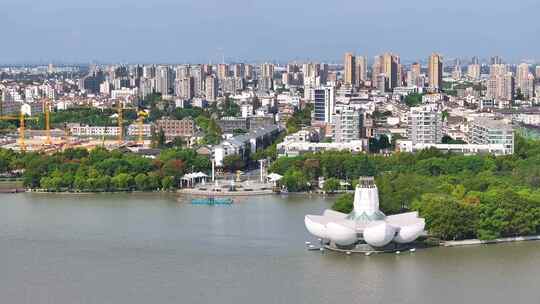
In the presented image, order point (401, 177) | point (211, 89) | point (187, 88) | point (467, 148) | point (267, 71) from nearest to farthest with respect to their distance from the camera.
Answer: point (401, 177)
point (467, 148)
point (211, 89)
point (187, 88)
point (267, 71)

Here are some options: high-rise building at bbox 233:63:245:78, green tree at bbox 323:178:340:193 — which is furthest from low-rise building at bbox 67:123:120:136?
high-rise building at bbox 233:63:245:78

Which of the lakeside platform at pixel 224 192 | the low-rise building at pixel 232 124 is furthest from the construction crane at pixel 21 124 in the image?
the lakeside platform at pixel 224 192

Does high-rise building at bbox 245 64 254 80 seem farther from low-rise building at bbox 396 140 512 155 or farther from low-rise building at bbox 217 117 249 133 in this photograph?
low-rise building at bbox 396 140 512 155

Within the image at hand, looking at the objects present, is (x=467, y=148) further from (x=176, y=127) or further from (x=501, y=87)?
(x=501, y=87)

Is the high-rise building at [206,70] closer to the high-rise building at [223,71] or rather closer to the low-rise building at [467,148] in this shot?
the high-rise building at [223,71]

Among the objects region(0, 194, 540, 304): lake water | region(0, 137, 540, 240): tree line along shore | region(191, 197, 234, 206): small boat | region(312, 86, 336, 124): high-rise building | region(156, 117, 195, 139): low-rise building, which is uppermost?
region(312, 86, 336, 124): high-rise building

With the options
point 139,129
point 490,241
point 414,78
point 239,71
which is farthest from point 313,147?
point 239,71

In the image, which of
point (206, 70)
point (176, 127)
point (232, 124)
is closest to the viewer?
point (176, 127)
